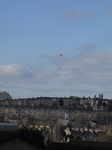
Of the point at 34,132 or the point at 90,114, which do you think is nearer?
the point at 34,132

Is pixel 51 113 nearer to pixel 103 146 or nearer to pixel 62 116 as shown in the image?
pixel 62 116

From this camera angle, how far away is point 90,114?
16762 centimetres

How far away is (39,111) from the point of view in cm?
17500

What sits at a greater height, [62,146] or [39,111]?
[39,111]

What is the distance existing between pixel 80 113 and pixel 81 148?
149 meters

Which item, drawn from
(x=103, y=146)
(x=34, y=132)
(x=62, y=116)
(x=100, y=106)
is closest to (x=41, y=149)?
(x=34, y=132)

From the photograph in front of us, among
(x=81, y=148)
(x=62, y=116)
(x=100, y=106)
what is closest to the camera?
(x=81, y=148)

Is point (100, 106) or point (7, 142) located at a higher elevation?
point (100, 106)

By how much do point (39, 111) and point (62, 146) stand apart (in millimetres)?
154927

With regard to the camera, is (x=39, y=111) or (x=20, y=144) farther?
(x=39, y=111)

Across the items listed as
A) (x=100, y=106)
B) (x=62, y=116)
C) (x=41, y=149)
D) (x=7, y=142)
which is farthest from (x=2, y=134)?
(x=100, y=106)

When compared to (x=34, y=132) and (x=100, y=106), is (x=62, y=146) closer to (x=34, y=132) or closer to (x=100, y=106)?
(x=34, y=132)

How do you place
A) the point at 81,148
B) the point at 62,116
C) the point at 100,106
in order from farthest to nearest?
the point at 100,106 < the point at 62,116 < the point at 81,148

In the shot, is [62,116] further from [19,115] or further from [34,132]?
[34,132]
